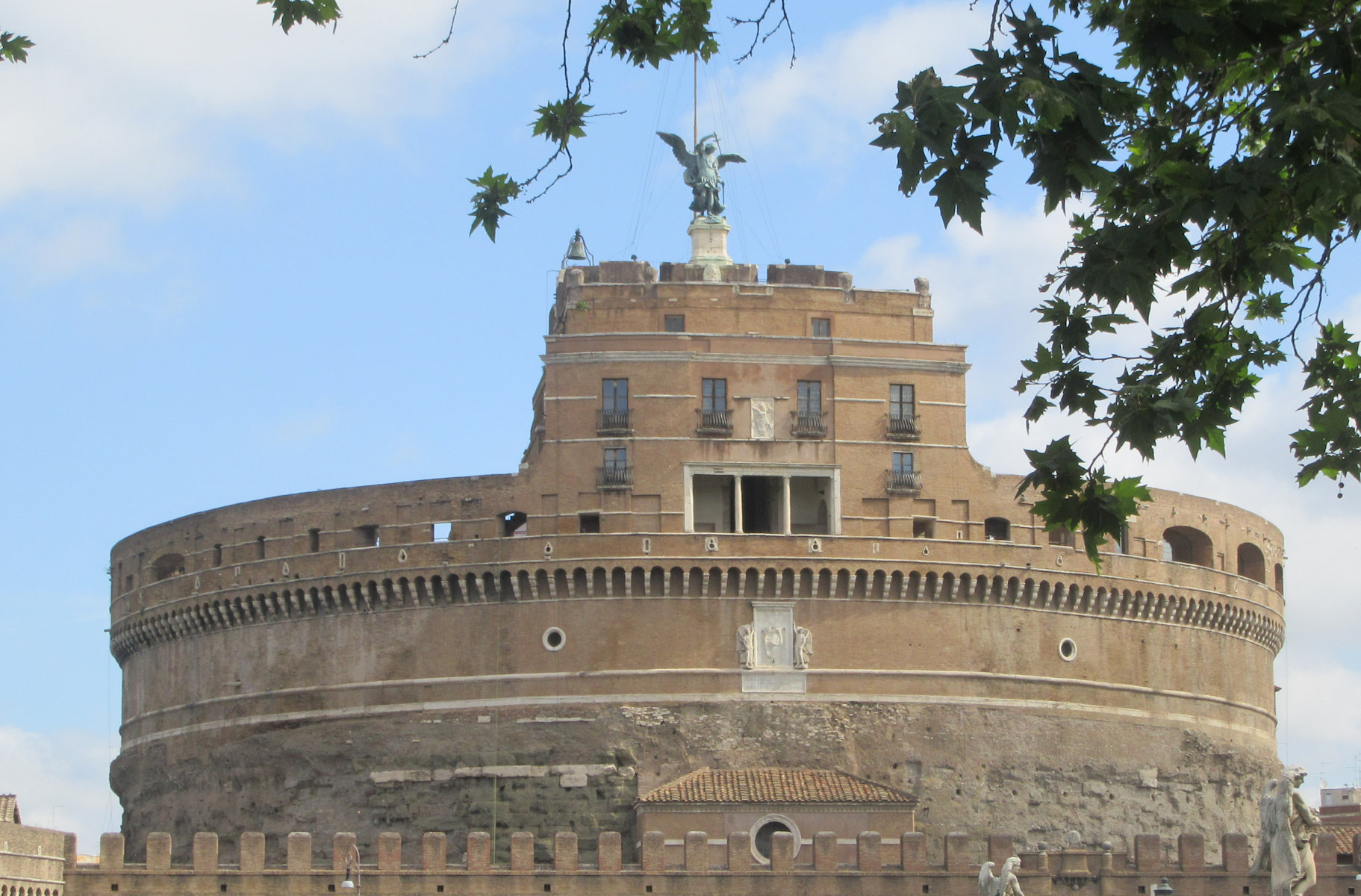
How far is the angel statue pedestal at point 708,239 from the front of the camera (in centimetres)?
5253

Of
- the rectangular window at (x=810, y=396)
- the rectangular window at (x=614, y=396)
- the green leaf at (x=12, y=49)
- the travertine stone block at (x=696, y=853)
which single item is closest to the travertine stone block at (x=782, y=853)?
the travertine stone block at (x=696, y=853)

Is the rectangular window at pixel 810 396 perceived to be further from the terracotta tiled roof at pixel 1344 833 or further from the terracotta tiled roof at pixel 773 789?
the terracotta tiled roof at pixel 1344 833

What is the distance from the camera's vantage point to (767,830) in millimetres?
44844

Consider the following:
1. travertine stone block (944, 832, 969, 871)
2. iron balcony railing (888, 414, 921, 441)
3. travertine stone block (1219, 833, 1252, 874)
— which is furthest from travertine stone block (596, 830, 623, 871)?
iron balcony railing (888, 414, 921, 441)

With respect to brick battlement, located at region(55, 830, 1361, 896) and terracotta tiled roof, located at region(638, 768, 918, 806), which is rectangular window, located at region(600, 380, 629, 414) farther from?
brick battlement, located at region(55, 830, 1361, 896)

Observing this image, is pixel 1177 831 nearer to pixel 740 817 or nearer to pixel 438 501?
pixel 740 817

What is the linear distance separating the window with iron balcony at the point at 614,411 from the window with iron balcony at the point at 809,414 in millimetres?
3786

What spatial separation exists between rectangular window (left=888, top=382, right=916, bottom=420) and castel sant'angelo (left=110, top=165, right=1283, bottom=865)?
0.07 metres

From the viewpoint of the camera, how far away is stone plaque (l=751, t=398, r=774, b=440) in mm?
48938

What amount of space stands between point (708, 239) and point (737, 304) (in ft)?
12.0

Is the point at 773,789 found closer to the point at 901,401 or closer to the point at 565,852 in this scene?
the point at 565,852

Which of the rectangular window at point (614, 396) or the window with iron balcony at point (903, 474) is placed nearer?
the rectangular window at point (614, 396)

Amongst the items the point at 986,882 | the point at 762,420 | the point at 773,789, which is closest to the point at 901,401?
the point at 762,420

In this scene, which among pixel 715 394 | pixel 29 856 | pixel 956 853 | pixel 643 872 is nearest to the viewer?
pixel 29 856
